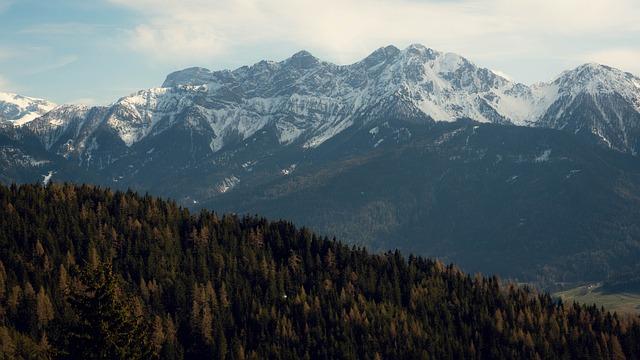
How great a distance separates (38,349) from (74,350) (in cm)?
11318

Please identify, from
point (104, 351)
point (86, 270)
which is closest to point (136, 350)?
point (104, 351)

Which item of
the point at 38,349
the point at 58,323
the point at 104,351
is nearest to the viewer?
the point at 104,351

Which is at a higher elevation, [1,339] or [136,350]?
[136,350]

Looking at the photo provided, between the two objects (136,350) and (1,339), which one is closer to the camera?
(136,350)

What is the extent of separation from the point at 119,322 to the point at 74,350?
5097 mm

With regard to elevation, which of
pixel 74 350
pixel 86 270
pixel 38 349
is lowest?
pixel 38 349

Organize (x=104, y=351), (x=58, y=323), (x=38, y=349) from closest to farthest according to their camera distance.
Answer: (x=104, y=351), (x=58, y=323), (x=38, y=349)

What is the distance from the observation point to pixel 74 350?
284ft

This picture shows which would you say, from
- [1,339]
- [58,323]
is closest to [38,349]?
[1,339]

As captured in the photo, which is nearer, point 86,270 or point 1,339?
point 86,270

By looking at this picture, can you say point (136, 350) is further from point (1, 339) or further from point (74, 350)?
point (1, 339)

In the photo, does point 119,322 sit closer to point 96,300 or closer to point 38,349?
point 96,300

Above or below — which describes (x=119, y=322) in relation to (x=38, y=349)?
above

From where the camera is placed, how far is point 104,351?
86.1m
